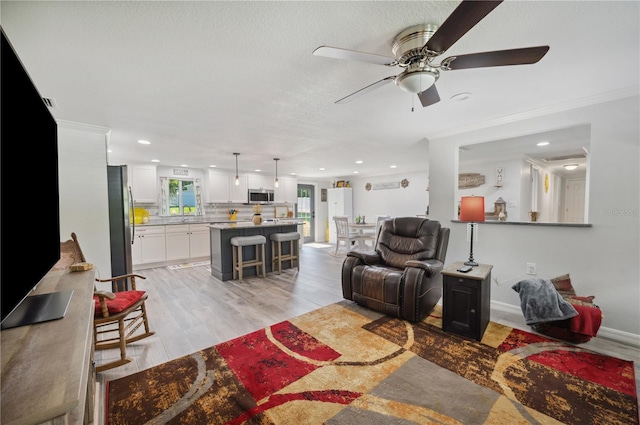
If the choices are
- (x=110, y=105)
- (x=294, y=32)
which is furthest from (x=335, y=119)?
(x=110, y=105)

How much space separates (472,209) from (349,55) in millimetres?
1997

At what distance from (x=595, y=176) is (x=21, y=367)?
159 inches

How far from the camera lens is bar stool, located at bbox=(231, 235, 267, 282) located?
4316 mm

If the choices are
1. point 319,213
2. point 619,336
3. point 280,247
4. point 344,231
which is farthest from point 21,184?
point 319,213

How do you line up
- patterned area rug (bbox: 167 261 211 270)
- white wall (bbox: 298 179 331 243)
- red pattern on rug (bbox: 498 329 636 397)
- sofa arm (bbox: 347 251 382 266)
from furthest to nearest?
white wall (bbox: 298 179 331 243) → patterned area rug (bbox: 167 261 211 270) → sofa arm (bbox: 347 251 382 266) → red pattern on rug (bbox: 498 329 636 397)

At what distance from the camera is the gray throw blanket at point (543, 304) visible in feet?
7.66

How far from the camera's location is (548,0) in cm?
133

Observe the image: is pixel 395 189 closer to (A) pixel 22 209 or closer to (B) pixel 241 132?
(B) pixel 241 132

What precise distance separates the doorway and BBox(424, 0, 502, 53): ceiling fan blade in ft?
25.4

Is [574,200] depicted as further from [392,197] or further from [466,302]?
[466,302]

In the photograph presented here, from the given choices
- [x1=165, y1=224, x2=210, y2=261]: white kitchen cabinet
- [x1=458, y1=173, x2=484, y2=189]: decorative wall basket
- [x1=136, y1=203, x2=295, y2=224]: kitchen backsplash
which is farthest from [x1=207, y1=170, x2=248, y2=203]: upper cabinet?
[x1=458, y1=173, x2=484, y2=189]: decorative wall basket

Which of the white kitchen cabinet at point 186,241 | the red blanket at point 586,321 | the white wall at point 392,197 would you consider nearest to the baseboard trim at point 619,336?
the red blanket at point 586,321

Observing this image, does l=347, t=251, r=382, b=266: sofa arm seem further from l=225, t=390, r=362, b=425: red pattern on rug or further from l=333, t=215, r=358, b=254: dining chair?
l=333, t=215, r=358, b=254: dining chair

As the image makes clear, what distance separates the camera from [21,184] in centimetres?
94
